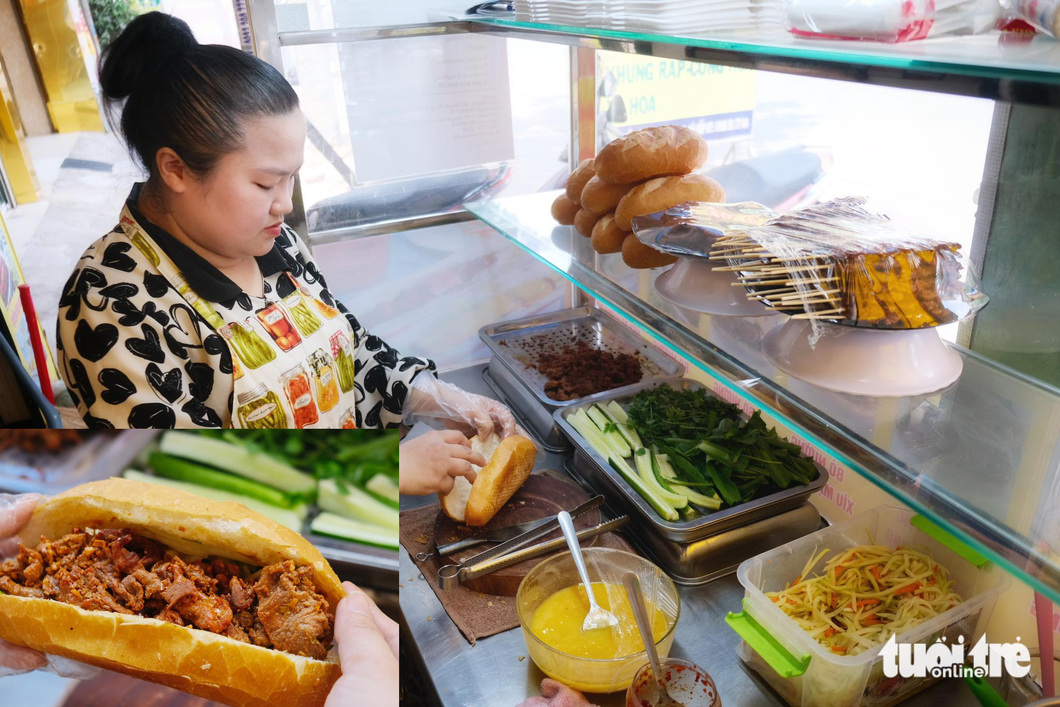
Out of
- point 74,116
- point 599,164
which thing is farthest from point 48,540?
point 74,116

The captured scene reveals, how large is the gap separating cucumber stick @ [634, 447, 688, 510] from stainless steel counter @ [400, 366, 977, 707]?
0.59 ft

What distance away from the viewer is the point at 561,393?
6.79 feet

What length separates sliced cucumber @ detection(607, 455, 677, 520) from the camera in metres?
1.56

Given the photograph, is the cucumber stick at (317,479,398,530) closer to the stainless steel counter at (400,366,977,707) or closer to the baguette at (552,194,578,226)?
the stainless steel counter at (400,366,977,707)

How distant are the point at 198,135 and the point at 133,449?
2.26ft

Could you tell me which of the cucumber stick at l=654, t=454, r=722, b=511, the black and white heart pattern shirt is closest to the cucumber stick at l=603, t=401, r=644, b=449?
the cucumber stick at l=654, t=454, r=722, b=511

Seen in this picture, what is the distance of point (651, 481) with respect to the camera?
1663 millimetres

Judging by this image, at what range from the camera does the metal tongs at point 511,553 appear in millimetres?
1571

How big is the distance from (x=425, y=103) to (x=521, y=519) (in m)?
1.40

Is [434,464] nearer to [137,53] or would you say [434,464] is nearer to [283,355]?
[283,355]

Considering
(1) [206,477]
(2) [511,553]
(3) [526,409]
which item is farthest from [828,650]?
(3) [526,409]

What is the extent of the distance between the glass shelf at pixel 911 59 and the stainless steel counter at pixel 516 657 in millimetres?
1028

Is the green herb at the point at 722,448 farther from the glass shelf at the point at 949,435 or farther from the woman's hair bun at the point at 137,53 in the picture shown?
the woman's hair bun at the point at 137,53

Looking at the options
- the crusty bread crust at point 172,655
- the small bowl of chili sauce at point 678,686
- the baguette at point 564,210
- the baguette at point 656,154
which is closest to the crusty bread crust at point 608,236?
the baguette at point 656,154
